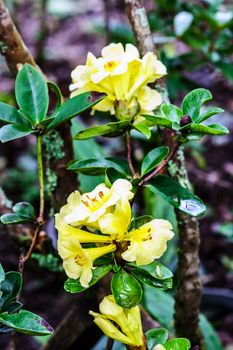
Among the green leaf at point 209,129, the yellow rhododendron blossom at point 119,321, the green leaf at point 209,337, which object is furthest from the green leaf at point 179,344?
the green leaf at point 209,337

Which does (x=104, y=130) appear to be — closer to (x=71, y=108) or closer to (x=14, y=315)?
(x=71, y=108)

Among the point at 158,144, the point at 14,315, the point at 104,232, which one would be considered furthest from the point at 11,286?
the point at 158,144

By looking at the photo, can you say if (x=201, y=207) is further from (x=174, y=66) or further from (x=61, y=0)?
(x=61, y=0)

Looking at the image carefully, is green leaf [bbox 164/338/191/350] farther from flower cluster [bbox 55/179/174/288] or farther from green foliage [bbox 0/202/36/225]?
green foliage [bbox 0/202/36/225]

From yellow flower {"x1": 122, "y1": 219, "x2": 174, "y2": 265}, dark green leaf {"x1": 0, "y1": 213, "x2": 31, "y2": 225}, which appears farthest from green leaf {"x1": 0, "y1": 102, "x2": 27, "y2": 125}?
yellow flower {"x1": 122, "y1": 219, "x2": 174, "y2": 265}

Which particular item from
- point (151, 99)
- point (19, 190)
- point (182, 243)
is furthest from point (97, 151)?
point (19, 190)
